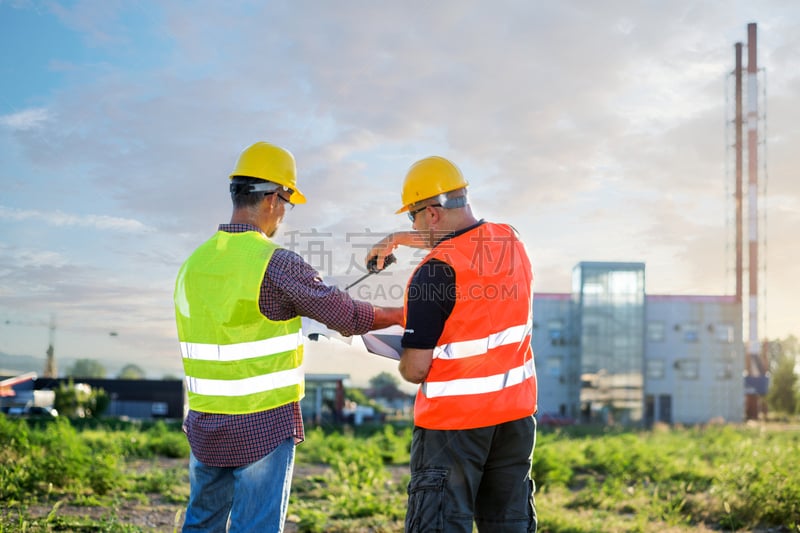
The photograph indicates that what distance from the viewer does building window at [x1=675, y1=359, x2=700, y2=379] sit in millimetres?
49281

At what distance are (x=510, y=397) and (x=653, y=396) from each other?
49134 millimetres

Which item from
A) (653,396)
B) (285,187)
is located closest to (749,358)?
(653,396)

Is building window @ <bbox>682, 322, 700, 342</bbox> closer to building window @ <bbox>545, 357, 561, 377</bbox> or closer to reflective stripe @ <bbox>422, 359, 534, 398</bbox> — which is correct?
building window @ <bbox>545, 357, 561, 377</bbox>

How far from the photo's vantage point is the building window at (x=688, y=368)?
4928 centimetres

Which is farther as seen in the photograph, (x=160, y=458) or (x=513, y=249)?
(x=160, y=458)

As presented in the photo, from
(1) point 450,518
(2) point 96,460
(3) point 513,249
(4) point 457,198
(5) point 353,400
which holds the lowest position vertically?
(5) point 353,400

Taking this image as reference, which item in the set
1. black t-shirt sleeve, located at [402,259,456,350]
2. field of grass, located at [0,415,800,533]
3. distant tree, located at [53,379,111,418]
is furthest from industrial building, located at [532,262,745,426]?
black t-shirt sleeve, located at [402,259,456,350]

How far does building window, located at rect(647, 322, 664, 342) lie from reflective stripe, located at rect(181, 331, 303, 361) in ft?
162

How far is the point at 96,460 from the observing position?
27.8 ft

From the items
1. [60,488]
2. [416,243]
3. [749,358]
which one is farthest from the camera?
[749,358]

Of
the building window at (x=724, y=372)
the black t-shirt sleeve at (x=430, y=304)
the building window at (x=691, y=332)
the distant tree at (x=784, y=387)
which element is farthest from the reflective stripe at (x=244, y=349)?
the distant tree at (x=784, y=387)

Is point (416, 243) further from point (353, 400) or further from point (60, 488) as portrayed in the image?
point (353, 400)

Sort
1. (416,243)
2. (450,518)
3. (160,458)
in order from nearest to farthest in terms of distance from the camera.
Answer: (450,518), (416,243), (160,458)

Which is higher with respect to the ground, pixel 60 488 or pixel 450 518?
pixel 450 518
